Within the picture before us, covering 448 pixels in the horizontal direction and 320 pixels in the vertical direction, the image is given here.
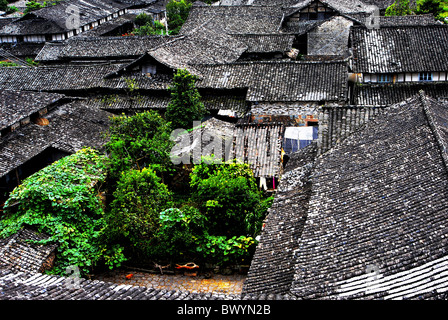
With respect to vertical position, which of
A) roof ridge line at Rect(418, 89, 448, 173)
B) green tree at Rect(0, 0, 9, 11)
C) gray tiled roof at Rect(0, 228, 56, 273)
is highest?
green tree at Rect(0, 0, 9, 11)

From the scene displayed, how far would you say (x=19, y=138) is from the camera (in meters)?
28.7

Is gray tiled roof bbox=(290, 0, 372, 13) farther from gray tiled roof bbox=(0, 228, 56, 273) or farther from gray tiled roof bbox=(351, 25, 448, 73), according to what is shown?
gray tiled roof bbox=(0, 228, 56, 273)

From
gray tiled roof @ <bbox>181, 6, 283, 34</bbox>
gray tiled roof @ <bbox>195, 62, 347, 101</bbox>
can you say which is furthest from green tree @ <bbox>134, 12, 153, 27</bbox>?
gray tiled roof @ <bbox>195, 62, 347, 101</bbox>

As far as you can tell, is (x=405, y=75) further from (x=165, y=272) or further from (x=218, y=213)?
(x=165, y=272)

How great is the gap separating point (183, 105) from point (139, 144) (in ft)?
21.3

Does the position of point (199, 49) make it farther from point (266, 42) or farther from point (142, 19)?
point (142, 19)

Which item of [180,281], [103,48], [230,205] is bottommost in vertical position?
[180,281]

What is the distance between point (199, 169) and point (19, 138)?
11.2 meters

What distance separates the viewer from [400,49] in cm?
3397

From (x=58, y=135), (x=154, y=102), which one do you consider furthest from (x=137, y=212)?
(x=154, y=102)

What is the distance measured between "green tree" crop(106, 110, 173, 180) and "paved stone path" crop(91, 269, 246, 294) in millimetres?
6848

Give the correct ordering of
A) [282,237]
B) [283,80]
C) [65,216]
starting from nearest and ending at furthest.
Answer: [282,237], [65,216], [283,80]

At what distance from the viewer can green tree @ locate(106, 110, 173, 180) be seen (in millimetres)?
27328
